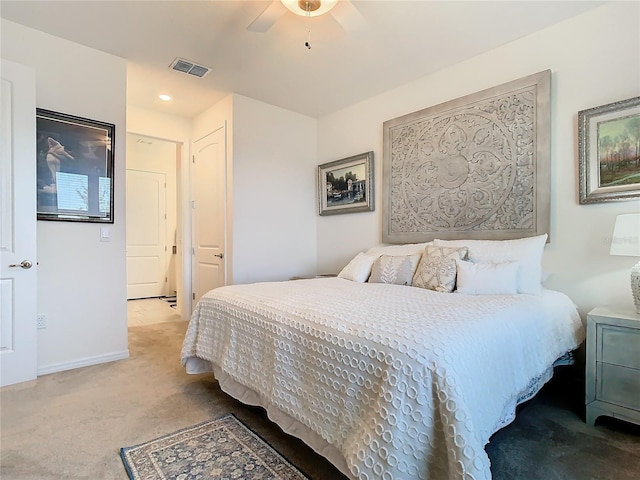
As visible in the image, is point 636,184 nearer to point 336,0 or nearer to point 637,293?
point 637,293

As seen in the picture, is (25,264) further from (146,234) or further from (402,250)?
(146,234)

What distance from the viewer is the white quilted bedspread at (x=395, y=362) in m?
1.06

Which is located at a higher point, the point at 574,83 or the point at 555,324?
the point at 574,83

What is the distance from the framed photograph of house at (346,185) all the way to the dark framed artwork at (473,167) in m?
0.25

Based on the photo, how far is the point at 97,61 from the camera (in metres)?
2.86

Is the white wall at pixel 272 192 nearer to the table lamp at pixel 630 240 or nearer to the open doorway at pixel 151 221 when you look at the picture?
the open doorway at pixel 151 221

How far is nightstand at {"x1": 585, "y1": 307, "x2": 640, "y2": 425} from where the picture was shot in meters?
1.77

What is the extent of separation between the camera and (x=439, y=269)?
96.1 inches

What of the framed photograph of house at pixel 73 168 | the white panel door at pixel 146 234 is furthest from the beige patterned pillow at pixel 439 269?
the white panel door at pixel 146 234

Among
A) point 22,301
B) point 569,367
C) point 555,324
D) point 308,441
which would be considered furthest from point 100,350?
point 569,367

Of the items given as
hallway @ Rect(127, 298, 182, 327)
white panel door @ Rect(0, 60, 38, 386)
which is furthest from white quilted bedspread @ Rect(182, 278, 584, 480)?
hallway @ Rect(127, 298, 182, 327)

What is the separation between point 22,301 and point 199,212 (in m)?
2.14

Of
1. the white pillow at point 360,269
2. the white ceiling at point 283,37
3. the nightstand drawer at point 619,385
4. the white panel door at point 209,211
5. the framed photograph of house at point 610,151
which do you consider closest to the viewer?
the nightstand drawer at point 619,385

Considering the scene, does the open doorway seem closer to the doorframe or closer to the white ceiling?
the doorframe
